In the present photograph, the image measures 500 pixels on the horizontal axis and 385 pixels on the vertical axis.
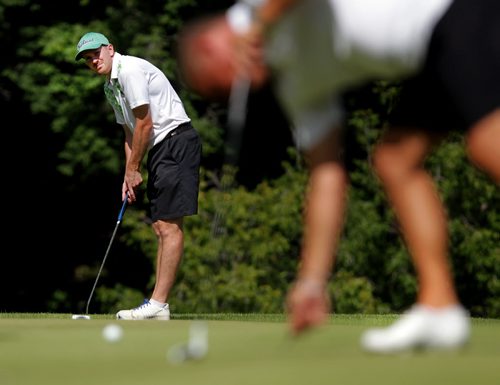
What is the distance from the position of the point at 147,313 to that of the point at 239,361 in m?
3.88

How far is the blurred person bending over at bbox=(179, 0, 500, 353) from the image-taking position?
13.3ft

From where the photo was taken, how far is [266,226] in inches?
680

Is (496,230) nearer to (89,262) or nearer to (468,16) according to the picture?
(89,262)

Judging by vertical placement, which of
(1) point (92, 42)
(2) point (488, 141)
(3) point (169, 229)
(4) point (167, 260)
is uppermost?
(1) point (92, 42)

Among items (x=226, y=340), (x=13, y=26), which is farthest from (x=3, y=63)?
(x=226, y=340)

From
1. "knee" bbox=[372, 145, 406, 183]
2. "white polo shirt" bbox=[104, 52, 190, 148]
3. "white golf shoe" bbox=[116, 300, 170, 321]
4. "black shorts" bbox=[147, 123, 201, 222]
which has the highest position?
"white polo shirt" bbox=[104, 52, 190, 148]

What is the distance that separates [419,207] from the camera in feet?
13.9

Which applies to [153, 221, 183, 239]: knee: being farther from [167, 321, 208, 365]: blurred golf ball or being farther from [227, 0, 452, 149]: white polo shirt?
[227, 0, 452, 149]: white polo shirt

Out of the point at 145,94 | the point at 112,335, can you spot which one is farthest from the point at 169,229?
the point at 112,335

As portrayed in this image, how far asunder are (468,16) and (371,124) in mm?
13529

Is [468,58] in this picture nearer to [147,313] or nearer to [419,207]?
[419,207]

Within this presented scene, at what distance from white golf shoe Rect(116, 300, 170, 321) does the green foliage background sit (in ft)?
27.7

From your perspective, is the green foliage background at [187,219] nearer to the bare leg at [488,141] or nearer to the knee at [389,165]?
the knee at [389,165]

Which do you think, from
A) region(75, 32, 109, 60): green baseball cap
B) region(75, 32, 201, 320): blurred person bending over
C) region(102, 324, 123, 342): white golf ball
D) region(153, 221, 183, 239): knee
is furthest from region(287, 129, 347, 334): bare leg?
region(75, 32, 109, 60): green baseball cap
